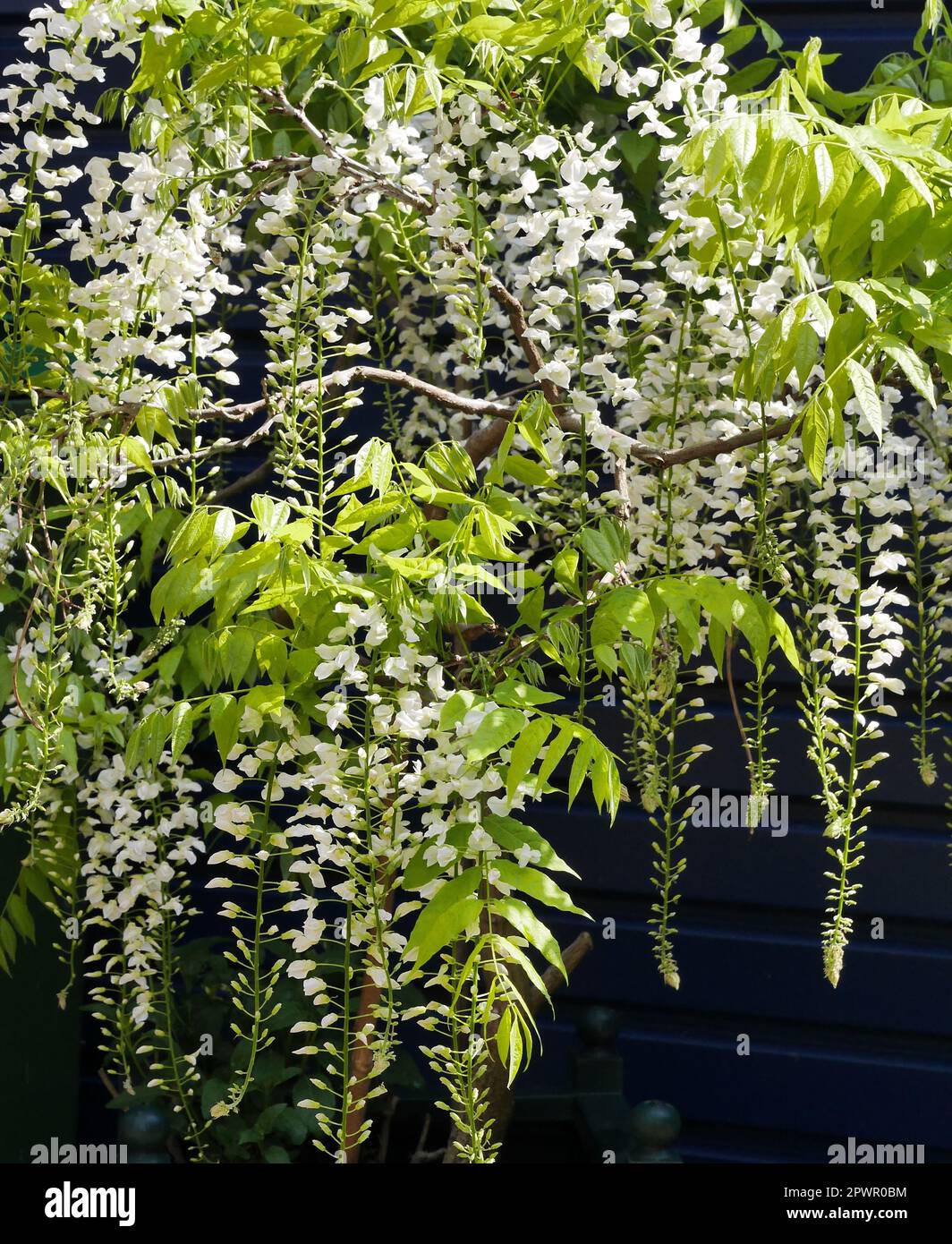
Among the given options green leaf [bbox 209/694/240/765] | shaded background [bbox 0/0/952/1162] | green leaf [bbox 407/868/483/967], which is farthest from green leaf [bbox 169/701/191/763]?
shaded background [bbox 0/0/952/1162]

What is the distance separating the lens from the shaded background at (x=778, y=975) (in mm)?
2604

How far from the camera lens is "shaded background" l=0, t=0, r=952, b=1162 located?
2604 millimetres

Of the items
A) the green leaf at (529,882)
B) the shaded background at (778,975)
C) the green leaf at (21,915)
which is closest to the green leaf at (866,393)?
the green leaf at (529,882)

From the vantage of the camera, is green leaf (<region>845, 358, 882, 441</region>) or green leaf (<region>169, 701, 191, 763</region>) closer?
green leaf (<region>845, 358, 882, 441</region>)

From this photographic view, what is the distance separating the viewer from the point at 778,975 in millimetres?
2703

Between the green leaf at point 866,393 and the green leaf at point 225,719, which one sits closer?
the green leaf at point 866,393

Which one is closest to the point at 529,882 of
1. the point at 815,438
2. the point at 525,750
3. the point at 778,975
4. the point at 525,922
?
the point at 525,922

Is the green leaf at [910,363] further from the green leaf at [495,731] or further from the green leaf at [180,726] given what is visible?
the green leaf at [180,726]

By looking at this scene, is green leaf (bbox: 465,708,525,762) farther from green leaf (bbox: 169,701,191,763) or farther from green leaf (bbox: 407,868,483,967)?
green leaf (bbox: 169,701,191,763)

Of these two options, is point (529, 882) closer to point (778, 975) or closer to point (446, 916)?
point (446, 916)

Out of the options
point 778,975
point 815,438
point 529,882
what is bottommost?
point 778,975

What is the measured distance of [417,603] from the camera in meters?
1.53

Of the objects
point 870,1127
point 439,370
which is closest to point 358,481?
point 439,370

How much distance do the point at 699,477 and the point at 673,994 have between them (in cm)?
115
